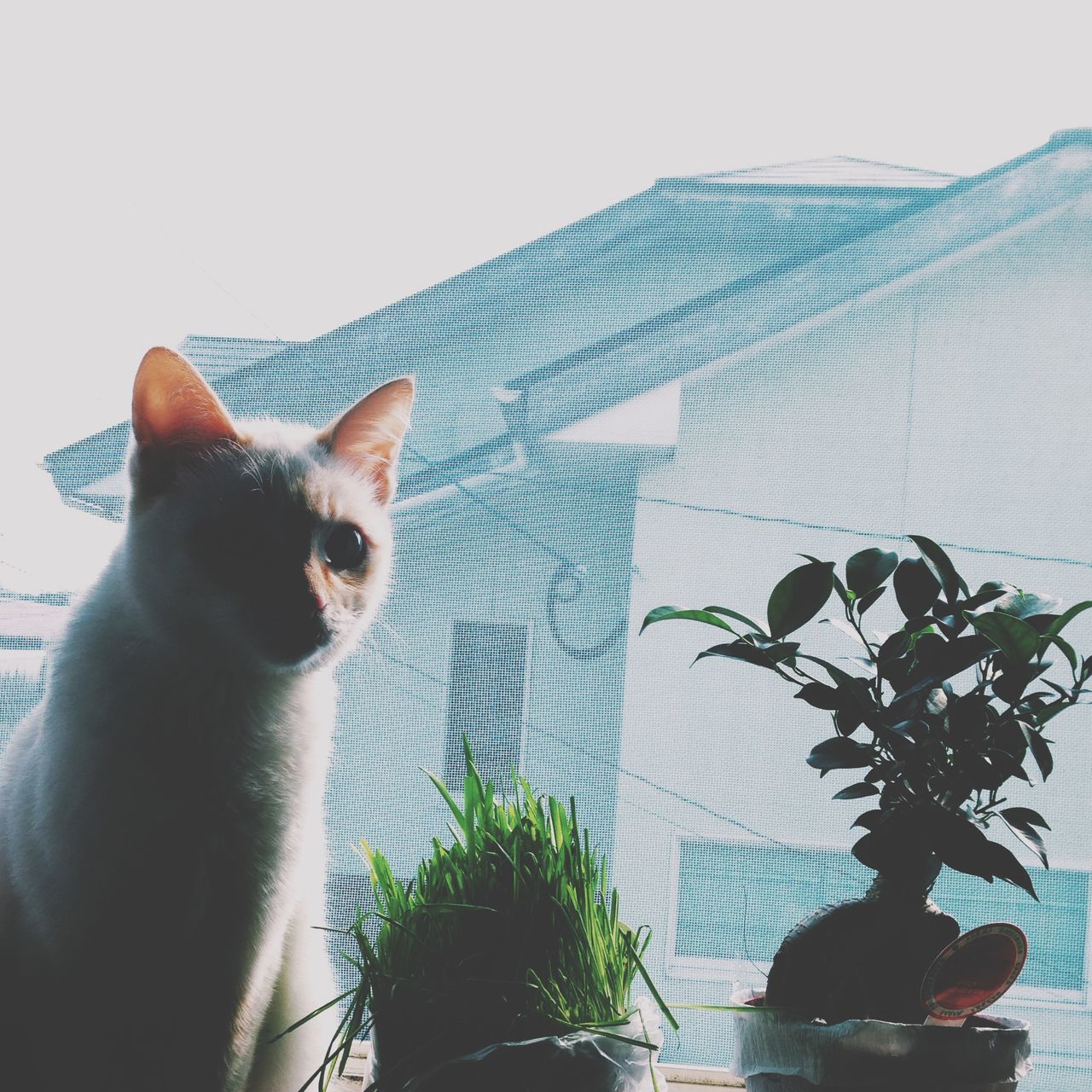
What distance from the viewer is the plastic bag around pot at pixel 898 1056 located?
70 centimetres

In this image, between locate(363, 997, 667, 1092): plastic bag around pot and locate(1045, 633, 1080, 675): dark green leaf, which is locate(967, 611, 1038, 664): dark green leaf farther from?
locate(363, 997, 667, 1092): plastic bag around pot

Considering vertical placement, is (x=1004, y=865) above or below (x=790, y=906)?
above

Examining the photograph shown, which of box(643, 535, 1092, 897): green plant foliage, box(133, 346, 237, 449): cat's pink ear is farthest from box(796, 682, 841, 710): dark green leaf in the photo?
box(133, 346, 237, 449): cat's pink ear

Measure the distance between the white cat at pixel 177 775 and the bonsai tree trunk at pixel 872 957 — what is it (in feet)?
1.33

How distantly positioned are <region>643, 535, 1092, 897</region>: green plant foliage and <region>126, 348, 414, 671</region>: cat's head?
10.4 inches

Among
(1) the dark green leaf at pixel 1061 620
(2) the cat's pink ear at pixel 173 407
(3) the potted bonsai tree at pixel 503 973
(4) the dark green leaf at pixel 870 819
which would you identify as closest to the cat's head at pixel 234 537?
(2) the cat's pink ear at pixel 173 407

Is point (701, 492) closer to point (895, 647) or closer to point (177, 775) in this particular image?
point (895, 647)

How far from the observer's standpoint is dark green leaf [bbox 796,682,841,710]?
75cm

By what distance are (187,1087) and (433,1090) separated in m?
0.18

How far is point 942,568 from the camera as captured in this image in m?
0.77

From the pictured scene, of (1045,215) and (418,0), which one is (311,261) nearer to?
(418,0)

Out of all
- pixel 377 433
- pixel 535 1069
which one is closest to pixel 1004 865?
pixel 535 1069

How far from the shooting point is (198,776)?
0.69m

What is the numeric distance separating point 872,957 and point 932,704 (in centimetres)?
20
